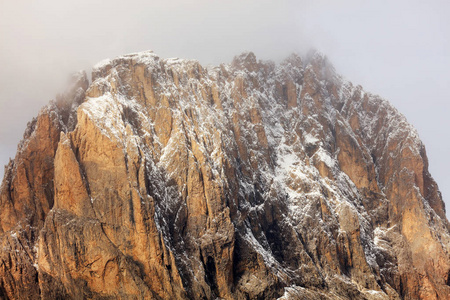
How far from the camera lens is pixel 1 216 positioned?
117688 mm

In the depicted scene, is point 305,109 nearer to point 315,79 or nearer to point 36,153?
point 315,79

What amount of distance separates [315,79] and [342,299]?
69.8m

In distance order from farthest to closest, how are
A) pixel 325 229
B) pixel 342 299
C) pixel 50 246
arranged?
pixel 325 229, pixel 342 299, pixel 50 246

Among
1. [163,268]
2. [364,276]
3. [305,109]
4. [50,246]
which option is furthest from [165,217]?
[305,109]

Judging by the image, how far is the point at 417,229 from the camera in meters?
152

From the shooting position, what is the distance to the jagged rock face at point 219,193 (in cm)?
11519

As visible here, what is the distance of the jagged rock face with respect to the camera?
115 meters

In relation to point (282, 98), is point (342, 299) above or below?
below

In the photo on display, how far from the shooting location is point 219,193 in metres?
130

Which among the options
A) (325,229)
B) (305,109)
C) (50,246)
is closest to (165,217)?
(50,246)

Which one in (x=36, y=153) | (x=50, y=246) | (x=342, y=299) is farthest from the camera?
(x=342, y=299)

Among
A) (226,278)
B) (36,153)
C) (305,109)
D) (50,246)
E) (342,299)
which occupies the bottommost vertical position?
(342,299)

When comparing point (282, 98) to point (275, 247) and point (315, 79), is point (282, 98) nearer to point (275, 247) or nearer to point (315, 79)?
point (315, 79)

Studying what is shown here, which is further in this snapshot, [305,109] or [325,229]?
[305,109]
